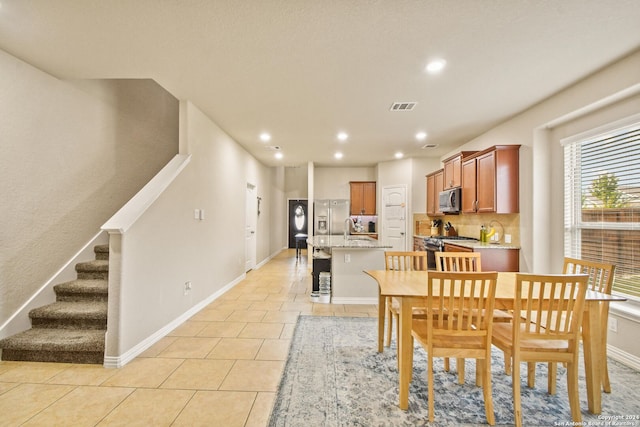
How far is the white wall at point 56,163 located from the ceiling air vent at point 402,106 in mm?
3490

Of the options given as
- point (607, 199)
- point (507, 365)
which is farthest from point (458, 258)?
point (607, 199)

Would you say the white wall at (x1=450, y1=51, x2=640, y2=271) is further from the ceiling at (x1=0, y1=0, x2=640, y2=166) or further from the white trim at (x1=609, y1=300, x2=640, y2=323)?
the white trim at (x1=609, y1=300, x2=640, y2=323)

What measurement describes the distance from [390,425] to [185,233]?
287cm

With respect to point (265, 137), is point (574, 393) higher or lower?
lower

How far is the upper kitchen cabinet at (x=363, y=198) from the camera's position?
762cm

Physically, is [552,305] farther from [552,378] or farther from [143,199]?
[143,199]

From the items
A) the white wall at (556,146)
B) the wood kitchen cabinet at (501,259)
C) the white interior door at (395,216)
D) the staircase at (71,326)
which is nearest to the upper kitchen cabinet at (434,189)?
the white interior door at (395,216)

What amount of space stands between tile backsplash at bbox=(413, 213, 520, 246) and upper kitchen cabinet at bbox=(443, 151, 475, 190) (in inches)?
25.9

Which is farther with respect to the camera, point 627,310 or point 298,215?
point 298,215

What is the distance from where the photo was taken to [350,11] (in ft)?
6.26

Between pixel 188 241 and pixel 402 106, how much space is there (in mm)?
3173

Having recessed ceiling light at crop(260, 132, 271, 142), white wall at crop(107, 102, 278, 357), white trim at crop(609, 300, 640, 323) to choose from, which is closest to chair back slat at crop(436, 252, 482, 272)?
white trim at crop(609, 300, 640, 323)

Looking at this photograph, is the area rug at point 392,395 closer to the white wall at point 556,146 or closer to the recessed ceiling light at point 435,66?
the white wall at point 556,146

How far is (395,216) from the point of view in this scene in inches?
273
